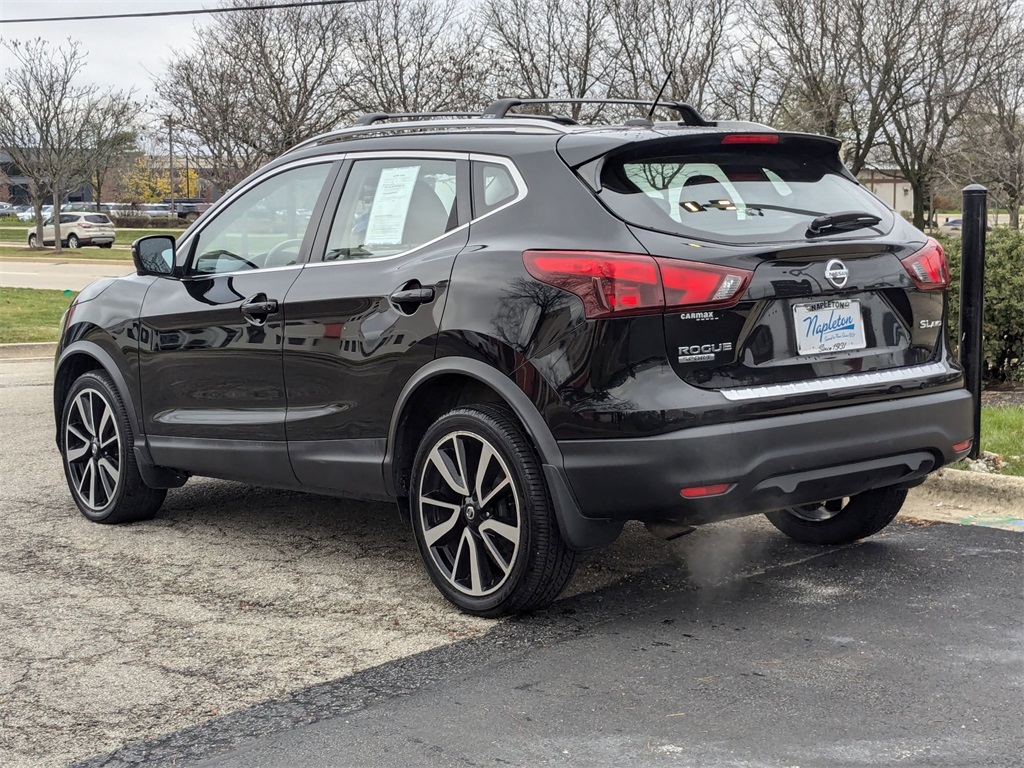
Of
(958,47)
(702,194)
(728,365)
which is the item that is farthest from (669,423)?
(958,47)

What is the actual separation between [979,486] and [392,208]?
321 centimetres

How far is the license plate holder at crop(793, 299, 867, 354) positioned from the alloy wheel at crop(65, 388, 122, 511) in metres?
3.43

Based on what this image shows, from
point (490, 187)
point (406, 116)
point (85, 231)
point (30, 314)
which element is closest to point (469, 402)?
point (490, 187)

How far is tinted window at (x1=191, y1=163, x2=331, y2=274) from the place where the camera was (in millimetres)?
5500

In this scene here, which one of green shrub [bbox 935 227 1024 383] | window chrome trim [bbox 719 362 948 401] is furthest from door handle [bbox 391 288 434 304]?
green shrub [bbox 935 227 1024 383]

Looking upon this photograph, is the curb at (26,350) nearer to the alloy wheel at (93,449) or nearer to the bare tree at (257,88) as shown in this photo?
the alloy wheel at (93,449)

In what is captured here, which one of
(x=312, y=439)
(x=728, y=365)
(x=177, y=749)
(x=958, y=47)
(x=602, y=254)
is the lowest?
(x=177, y=749)

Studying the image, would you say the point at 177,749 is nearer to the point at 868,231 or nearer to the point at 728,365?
the point at 728,365

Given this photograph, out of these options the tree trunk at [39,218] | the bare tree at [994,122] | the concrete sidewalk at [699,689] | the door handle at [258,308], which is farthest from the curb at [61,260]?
the concrete sidewalk at [699,689]

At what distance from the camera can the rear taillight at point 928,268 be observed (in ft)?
15.5

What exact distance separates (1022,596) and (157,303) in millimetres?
3897

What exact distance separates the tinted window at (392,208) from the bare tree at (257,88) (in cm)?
2545

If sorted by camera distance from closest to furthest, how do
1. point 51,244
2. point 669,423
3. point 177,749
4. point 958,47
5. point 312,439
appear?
point 177,749 < point 669,423 < point 312,439 < point 958,47 < point 51,244

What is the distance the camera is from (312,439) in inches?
207
